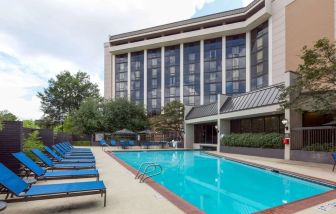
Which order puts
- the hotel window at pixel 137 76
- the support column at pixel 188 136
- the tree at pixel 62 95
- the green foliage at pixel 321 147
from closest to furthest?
the green foliage at pixel 321 147, the support column at pixel 188 136, the tree at pixel 62 95, the hotel window at pixel 137 76

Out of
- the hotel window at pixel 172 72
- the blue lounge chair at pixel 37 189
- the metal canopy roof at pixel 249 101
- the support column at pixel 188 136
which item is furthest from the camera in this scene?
the hotel window at pixel 172 72

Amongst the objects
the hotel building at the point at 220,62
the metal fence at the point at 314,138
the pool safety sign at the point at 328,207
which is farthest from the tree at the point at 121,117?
the pool safety sign at the point at 328,207

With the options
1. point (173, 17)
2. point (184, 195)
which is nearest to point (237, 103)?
point (184, 195)

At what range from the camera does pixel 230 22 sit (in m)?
46.3

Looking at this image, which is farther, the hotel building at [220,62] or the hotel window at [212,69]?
the hotel window at [212,69]

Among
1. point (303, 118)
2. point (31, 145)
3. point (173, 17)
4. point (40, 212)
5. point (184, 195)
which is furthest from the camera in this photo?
point (173, 17)

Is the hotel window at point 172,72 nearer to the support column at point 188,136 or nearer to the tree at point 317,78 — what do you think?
the support column at point 188,136

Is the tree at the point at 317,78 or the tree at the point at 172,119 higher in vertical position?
the tree at the point at 317,78

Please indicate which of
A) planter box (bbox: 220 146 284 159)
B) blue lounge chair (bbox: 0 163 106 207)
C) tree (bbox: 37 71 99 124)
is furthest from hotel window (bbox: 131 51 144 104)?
blue lounge chair (bbox: 0 163 106 207)

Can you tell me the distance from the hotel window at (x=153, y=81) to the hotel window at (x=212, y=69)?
10.1m

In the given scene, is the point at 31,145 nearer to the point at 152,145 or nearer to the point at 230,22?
the point at 152,145

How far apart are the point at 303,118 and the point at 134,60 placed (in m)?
44.3

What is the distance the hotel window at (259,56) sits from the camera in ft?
133

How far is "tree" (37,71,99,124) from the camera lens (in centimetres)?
5278
